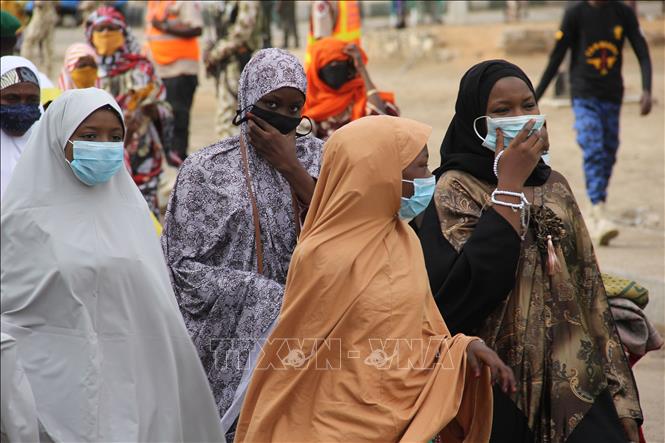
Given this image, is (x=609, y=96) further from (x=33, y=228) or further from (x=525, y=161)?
(x=33, y=228)

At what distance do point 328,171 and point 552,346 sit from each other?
3.36ft

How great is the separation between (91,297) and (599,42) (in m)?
7.15

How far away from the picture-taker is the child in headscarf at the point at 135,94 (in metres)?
9.57

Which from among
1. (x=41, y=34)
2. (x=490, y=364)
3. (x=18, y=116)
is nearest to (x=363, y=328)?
(x=490, y=364)

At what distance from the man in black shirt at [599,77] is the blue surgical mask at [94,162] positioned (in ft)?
21.4

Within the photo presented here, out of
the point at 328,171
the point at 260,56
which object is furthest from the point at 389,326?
the point at 260,56

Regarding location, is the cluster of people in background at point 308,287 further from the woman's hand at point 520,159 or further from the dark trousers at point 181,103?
the dark trousers at point 181,103

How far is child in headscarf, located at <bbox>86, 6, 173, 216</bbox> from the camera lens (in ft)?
31.4

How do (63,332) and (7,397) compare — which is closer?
(7,397)

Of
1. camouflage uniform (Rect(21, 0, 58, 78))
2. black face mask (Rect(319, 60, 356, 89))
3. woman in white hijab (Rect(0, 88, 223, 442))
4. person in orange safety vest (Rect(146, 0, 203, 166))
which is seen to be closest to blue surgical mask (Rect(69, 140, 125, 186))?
woman in white hijab (Rect(0, 88, 223, 442))

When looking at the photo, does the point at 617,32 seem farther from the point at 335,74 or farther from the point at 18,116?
the point at 18,116

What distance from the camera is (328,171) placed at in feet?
13.5

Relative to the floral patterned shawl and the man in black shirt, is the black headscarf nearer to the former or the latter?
the floral patterned shawl

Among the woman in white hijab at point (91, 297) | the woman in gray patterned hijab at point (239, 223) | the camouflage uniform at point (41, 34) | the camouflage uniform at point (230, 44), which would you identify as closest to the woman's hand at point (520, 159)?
the woman in gray patterned hijab at point (239, 223)
